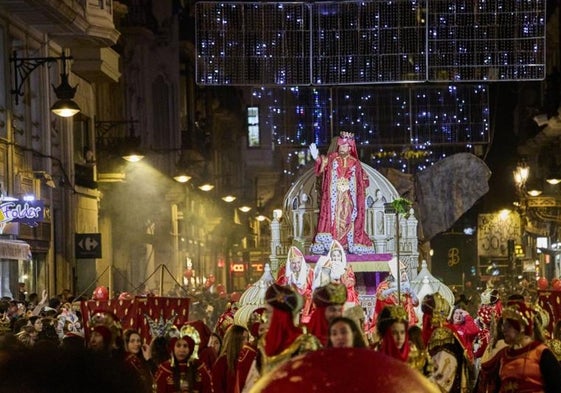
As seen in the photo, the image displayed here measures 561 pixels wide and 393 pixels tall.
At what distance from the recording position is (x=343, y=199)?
93.2ft

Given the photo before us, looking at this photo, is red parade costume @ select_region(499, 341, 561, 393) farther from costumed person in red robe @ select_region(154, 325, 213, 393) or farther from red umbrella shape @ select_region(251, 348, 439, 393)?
red umbrella shape @ select_region(251, 348, 439, 393)

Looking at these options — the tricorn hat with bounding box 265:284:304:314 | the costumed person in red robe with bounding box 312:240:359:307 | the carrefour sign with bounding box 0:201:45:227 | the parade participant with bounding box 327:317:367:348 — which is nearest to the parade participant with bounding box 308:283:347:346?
the tricorn hat with bounding box 265:284:304:314

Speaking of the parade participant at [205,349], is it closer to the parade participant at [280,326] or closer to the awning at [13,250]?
the parade participant at [280,326]

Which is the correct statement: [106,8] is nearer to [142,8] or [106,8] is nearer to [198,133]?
[142,8]

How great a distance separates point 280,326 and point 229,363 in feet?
9.56

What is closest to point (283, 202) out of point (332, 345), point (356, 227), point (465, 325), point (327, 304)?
point (356, 227)

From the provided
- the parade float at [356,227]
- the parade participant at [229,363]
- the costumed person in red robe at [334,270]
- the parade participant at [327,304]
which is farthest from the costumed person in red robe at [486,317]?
the parade participant at [327,304]

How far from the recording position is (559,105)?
42438 millimetres

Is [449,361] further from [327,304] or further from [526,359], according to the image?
[327,304]

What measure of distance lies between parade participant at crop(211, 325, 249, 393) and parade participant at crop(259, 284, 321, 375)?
2.12 m

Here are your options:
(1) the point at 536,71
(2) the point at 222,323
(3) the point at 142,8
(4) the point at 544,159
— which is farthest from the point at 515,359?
(4) the point at 544,159

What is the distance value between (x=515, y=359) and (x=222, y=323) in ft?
25.9

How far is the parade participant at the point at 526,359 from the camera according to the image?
30.2 feet

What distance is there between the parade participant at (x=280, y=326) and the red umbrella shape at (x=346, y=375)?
644 cm
